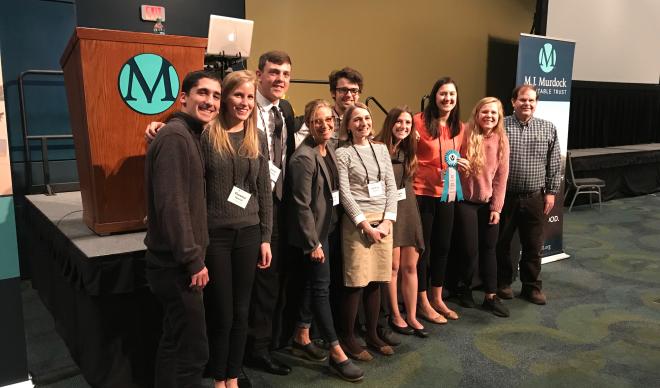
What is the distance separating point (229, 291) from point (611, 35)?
747 cm

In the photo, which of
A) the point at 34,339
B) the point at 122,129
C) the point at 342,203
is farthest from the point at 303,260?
the point at 34,339

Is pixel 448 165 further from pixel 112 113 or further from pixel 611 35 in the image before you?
pixel 611 35

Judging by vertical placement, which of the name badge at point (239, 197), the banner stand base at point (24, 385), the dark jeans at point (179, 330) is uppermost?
the name badge at point (239, 197)

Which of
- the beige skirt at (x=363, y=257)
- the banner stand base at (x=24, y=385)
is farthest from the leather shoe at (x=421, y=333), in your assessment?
the banner stand base at (x=24, y=385)

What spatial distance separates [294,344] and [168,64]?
4.90 ft

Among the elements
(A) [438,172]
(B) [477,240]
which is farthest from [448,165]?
(B) [477,240]

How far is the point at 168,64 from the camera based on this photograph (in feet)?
6.63

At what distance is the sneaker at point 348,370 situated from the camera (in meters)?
2.32

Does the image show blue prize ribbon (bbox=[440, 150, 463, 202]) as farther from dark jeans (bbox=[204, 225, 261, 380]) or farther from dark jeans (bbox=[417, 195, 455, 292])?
dark jeans (bbox=[204, 225, 261, 380])

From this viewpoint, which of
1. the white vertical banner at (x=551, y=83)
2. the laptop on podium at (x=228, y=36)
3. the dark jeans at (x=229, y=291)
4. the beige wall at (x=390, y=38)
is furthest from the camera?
the beige wall at (x=390, y=38)

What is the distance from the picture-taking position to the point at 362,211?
2451 mm

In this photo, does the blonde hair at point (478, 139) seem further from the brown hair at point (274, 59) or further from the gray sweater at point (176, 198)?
the gray sweater at point (176, 198)

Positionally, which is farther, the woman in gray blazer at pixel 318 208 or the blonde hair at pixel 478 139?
the blonde hair at pixel 478 139

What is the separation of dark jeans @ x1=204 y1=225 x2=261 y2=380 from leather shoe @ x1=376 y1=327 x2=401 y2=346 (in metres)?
0.90
